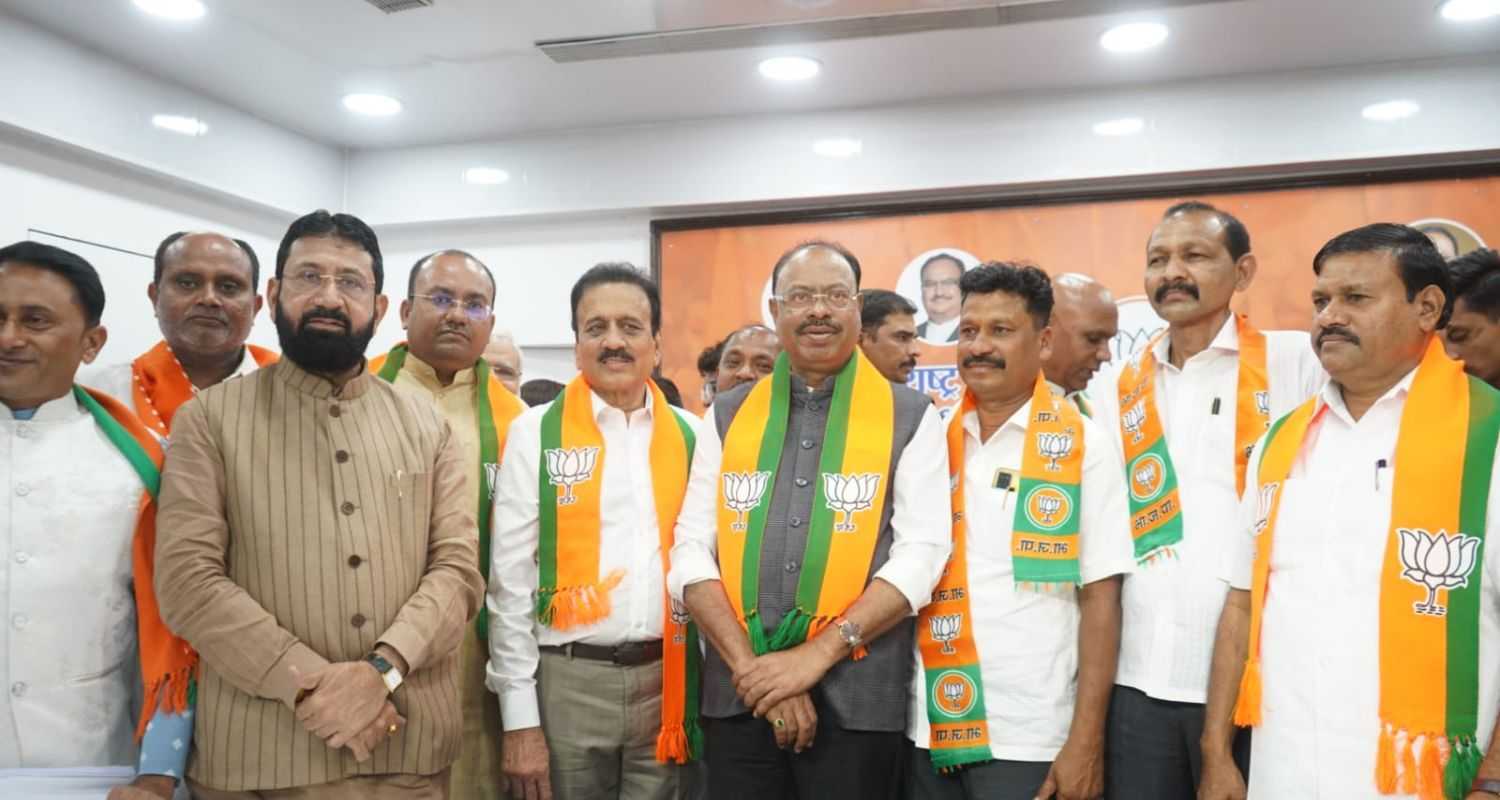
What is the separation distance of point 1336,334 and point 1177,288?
493 mm

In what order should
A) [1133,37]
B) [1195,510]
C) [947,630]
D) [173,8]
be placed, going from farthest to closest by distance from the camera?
[1133,37]
[173,8]
[1195,510]
[947,630]

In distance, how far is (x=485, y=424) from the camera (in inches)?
121

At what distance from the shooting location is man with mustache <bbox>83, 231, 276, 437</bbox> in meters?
2.75

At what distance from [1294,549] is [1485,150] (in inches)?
137

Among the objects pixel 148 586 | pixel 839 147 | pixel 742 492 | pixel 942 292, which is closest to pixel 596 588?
pixel 742 492

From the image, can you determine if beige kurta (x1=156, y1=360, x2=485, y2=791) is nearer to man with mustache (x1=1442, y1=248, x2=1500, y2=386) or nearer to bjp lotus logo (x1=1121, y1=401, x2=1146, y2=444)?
bjp lotus logo (x1=1121, y1=401, x2=1146, y2=444)

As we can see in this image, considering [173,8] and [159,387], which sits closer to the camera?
[159,387]

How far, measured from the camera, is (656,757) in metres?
2.64

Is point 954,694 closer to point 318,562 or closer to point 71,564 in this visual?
point 318,562

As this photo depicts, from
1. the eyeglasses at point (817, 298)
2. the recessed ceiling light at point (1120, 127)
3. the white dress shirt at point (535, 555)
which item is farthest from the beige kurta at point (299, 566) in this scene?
the recessed ceiling light at point (1120, 127)

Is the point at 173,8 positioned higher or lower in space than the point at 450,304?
higher

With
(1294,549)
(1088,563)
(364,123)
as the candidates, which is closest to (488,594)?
(1088,563)

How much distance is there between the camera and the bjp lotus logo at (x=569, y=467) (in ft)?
8.94

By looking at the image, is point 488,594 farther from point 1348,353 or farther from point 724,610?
point 1348,353
